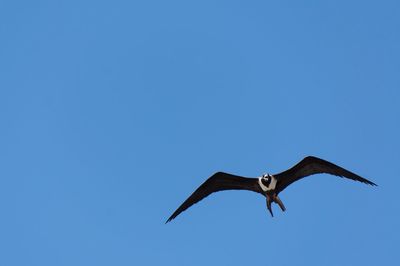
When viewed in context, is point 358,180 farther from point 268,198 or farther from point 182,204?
point 182,204

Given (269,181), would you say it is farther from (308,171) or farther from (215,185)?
A: (215,185)

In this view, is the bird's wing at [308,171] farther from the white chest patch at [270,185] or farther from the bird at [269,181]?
the white chest patch at [270,185]

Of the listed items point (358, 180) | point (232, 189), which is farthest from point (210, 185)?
point (358, 180)

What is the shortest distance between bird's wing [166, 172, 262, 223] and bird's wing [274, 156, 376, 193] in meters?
0.79

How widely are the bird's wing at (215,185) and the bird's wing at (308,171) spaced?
795 millimetres

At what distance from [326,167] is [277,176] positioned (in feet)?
4.97

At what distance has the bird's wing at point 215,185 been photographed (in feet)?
83.0

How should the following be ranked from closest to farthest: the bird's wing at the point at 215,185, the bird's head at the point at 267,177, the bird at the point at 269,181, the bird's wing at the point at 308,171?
the bird's wing at the point at 308,171 < the bird at the point at 269,181 < the bird's head at the point at 267,177 < the bird's wing at the point at 215,185

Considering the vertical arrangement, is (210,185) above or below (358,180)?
above

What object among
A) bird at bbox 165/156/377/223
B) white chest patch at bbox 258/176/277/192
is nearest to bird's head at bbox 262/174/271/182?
bird at bbox 165/156/377/223

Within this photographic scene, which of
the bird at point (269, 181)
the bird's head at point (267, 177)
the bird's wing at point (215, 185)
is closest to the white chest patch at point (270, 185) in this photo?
the bird at point (269, 181)

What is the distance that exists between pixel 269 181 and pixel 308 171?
130 cm

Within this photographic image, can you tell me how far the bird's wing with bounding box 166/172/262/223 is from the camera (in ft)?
83.0

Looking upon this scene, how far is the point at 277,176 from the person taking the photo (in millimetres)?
25000
